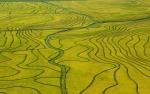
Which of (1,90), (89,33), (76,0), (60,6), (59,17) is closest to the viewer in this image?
(1,90)

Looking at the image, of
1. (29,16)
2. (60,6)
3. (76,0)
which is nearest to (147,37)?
(29,16)

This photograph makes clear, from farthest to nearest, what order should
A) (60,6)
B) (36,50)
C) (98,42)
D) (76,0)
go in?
(76,0) → (60,6) → (98,42) → (36,50)

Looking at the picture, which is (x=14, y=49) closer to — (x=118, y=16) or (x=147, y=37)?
(x=147, y=37)

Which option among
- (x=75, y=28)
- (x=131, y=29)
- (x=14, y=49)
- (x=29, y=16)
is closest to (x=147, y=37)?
(x=131, y=29)

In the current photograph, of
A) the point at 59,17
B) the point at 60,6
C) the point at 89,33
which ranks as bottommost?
the point at 89,33

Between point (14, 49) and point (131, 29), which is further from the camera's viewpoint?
point (131, 29)

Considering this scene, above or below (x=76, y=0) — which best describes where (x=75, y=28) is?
below
